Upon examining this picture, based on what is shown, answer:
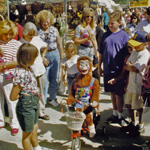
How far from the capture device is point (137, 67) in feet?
10.9

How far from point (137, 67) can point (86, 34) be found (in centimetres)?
159

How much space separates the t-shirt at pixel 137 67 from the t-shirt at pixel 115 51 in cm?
31

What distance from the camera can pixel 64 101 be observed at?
10.4 ft

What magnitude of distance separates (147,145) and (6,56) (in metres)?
2.59

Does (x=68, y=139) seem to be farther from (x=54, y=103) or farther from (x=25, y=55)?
(x=25, y=55)

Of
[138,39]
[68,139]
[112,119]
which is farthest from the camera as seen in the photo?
[112,119]

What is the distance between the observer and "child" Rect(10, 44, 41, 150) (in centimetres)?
277

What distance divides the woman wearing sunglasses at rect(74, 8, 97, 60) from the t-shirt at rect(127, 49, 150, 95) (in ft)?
4.30

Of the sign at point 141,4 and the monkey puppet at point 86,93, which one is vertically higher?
the sign at point 141,4

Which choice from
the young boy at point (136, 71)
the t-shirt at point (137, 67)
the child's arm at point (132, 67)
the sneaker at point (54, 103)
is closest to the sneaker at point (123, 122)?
the young boy at point (136, 71)

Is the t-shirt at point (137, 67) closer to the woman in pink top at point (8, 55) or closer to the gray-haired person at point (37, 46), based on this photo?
the gray-haired person at point (37, 46)

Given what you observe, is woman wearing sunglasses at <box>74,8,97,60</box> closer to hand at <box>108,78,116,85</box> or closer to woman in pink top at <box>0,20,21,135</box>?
hand at <box>108,78,116,85</box>

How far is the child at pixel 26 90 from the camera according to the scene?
2773mm

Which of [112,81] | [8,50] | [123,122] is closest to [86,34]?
[112,81]
